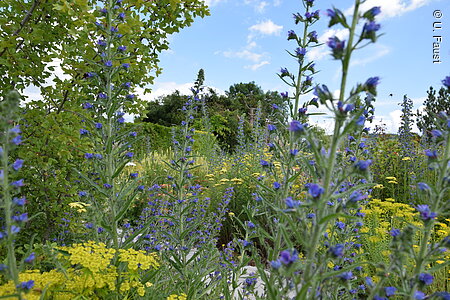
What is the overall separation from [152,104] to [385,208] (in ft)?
64.7

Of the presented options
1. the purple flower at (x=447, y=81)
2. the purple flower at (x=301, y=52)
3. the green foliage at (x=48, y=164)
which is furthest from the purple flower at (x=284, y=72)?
the green foliage at (x=48, y=164)

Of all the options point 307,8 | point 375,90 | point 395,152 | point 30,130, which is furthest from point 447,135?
point 395,152

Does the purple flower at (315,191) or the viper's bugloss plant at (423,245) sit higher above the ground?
the purple flower at (315,191)

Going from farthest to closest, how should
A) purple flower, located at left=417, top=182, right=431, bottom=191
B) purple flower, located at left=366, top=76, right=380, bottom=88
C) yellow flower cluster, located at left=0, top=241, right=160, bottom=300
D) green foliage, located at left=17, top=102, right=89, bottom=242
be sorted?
green foliage, located at left=17, top=102, right=89, bottom=242
yellow flower cluster, located at left=0, top=241, right=160, bottom=300
purple flower, located at left=417, top=182, right=431, bottom=191
purple flower, located at left=366, top=76, right=380, bottom=88

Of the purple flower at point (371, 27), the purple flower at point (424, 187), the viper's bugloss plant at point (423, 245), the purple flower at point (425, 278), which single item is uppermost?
the purple flower at point (371, 27)

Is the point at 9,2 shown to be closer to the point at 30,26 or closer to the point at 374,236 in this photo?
the point at 30,26

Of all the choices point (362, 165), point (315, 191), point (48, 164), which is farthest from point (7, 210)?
point (48, 164)

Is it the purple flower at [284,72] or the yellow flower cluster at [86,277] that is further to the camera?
the purple flower at [284,72]

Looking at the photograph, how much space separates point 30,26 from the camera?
352 cm

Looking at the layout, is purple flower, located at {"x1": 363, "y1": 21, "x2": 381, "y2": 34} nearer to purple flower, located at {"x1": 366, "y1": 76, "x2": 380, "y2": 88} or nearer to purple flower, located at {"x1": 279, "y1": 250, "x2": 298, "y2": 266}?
purple flower, located at {"x1": 366, "y1": 76, "x2": 380, "y2": 88}

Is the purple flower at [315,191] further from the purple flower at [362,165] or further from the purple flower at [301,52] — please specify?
the purple flower at [301,52]

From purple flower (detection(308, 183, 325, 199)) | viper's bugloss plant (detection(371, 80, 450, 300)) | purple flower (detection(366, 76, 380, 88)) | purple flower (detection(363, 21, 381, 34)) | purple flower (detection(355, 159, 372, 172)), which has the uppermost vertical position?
purple flower (detection(363, 21, 381, 34))

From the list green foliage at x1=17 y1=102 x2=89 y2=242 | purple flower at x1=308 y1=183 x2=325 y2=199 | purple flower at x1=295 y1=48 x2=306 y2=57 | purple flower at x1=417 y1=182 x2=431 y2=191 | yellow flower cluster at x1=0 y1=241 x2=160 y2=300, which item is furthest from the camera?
green foliage at x1=17 y1=102 x2=89 y2=242

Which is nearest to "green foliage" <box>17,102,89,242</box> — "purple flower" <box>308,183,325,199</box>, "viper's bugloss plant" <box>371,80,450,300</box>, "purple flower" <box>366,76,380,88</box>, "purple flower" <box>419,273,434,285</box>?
"purple flower" <box>308,183,325,199</box>
